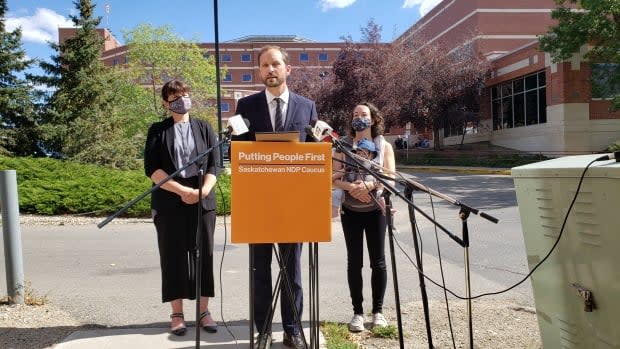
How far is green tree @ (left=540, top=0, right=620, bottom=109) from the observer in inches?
786

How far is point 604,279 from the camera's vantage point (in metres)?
2.38

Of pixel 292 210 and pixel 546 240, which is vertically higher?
pixel 292 210

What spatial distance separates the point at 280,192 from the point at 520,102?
3421 centimetres

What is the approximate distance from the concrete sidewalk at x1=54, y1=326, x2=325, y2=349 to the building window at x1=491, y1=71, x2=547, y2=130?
30571 millimetres

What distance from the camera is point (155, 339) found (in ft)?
13.4

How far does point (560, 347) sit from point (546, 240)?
632 mm


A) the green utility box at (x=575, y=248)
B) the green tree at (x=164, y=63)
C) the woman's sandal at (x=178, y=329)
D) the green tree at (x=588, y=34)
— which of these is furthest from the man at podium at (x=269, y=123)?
the green tree at (x=164, y=63)

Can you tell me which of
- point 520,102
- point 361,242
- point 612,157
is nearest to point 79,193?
point 361,242

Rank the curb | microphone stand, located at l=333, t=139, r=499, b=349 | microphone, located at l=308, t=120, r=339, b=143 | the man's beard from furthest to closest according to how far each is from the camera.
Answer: the curb < the man's beard < microphone, located at l=308, t=120, r=339, b=143 < microphone stand, located at l=333, t=139, r=499, b=349

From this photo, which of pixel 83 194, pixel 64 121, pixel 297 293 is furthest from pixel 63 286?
pixel 64 121

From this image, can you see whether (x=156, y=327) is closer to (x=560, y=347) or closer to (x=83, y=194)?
(x=560, y=347)

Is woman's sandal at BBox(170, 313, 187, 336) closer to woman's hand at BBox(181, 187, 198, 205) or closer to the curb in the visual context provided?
woman's hand at BBox(181, 187, 198, 205)

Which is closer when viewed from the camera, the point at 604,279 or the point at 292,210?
the point at 604,279

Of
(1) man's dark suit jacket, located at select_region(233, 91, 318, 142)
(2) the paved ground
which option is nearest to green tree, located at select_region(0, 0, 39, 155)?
(2) the paved ground
